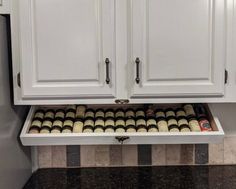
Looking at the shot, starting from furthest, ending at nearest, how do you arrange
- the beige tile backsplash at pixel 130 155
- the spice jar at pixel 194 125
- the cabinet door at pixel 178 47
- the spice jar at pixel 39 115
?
the beige tile backsplash at pixel 130 155
the spice jar at pixel 39 115
the spice jar at pixel 194 125
the cabinet door at pixel 178 47

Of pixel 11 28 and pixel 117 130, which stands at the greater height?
pixel 11 28

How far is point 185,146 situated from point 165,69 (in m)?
0.57

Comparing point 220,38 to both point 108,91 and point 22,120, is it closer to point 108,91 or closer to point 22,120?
point 108,91

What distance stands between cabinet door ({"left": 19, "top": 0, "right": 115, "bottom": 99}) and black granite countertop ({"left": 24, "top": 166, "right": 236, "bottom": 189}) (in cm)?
47

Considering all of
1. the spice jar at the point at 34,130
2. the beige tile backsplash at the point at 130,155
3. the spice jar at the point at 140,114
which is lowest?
the beige tile backsplash at the point at 130,155

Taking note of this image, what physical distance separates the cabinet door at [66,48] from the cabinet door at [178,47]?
13 centimetres

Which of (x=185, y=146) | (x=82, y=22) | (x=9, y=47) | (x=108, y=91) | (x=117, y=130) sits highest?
(x=82, y=22)

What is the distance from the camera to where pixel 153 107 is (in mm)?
1875

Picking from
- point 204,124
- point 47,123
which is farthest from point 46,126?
point 204,124

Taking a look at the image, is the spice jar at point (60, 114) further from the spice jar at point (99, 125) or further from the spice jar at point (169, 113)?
the spice jar at point (169, 113)

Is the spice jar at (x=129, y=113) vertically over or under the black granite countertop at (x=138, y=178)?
over

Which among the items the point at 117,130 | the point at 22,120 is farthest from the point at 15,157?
the point at 117,130

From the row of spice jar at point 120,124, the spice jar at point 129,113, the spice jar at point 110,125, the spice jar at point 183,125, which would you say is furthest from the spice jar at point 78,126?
the spice jar at point 183,125

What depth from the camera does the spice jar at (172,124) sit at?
5.42ft
